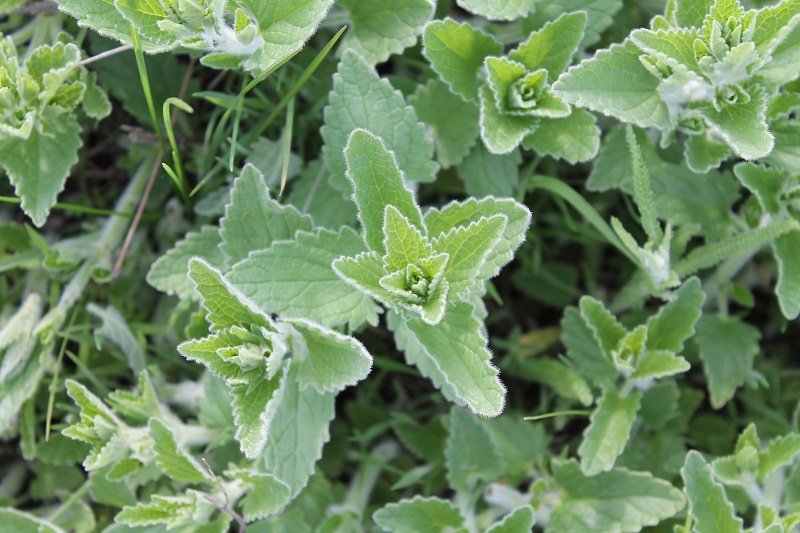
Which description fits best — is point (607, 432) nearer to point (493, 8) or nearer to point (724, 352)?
point (724, 352)

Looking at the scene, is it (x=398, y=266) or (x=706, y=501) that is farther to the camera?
(x=706, y=501)

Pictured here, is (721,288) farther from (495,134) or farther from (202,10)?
(202,10)

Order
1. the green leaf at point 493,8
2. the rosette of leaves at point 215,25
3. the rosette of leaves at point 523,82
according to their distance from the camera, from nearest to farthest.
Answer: the rosette of leaves at point 215,25, the green leaf at point 493,8, the rosette of leaves at point 523,82

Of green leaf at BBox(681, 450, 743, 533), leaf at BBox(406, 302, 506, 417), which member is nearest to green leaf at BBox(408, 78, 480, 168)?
leaf at BBox(406, 302, 506, 417)

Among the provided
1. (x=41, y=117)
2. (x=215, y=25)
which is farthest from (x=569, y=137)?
→ (x=41, y=117)

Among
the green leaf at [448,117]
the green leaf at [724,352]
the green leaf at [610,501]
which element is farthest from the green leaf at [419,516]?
the green leaf at [448,117]

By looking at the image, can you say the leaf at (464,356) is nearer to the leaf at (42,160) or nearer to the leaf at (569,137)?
the leaf at (569,137)

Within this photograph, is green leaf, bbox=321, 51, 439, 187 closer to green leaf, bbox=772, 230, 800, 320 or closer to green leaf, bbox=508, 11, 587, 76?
green leaf, bbox=508, 11, 587, 76

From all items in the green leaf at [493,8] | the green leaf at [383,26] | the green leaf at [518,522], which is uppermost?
the green leaf at [493,8]
